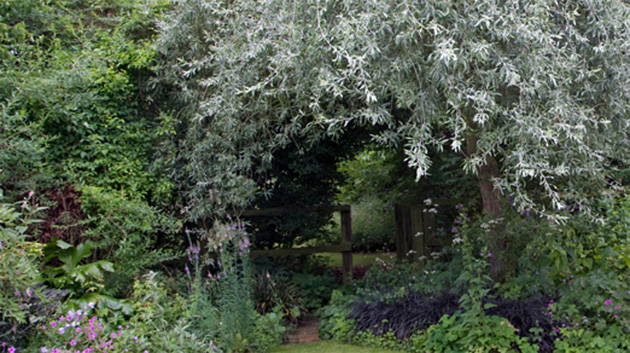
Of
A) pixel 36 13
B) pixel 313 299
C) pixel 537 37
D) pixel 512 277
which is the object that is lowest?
pixel 313 299

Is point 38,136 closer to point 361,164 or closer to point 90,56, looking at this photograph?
point 90,56

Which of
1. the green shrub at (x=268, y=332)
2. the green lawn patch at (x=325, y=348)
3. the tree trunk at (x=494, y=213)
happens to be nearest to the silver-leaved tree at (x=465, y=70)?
the tree trunk at (x=494, y=213)

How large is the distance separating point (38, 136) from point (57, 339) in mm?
2075

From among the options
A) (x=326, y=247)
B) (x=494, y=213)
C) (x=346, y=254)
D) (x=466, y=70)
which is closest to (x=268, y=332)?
(x=326, y=247)

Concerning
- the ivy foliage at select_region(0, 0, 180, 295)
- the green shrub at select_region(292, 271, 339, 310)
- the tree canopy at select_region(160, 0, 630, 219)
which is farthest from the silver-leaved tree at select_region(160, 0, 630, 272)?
the green shrub at select_region(292, 271, 339, 310)

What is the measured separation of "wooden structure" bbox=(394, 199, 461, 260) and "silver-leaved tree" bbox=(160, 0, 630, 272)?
2540mm

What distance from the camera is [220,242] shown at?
521cm

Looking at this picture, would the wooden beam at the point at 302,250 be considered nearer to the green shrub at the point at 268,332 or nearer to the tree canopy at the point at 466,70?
the green shrub at the point at 268,332

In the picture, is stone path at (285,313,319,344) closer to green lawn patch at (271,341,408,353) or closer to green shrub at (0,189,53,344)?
green lawn patch at (271,341,408,353)

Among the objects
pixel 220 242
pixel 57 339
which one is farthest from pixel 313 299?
pixel 57 339

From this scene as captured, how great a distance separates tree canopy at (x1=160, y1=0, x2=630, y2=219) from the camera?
11.8ft

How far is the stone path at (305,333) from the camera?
17.9ft

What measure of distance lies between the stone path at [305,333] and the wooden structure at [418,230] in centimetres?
192

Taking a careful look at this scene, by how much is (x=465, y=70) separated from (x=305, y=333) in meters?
3.33
